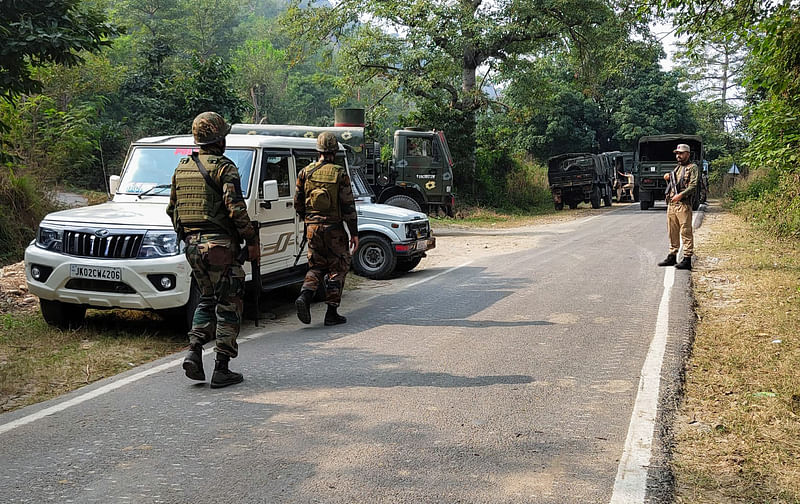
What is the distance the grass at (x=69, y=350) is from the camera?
5785 millimetres

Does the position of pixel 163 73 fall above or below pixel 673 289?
above

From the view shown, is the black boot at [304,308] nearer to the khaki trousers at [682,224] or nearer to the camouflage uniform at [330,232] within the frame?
the camouflage uniform at [330,232]

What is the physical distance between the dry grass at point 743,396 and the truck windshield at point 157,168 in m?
4.85

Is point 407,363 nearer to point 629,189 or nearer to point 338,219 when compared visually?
point 338,219

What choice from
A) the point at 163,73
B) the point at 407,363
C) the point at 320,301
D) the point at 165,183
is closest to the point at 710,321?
the point at 407,363

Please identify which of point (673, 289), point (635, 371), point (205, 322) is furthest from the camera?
point (673, 289)

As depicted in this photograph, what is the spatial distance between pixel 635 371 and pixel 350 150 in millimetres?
10885

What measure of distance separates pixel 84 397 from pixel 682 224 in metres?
9.11

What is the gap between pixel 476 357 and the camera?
6434 mm

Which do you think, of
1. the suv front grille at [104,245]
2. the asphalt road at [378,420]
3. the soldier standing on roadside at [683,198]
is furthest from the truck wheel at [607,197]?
the suv front grille at [104,245]

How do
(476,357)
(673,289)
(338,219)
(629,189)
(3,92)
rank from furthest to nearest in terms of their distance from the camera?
(629,189), (673,289), (3,92), (338,219), (476,357)

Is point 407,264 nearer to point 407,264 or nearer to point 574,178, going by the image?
point 407,264

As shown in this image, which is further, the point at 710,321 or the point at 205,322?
the point at 710,321

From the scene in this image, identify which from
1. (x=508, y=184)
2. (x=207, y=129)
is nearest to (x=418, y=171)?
(x=508, y=184)
